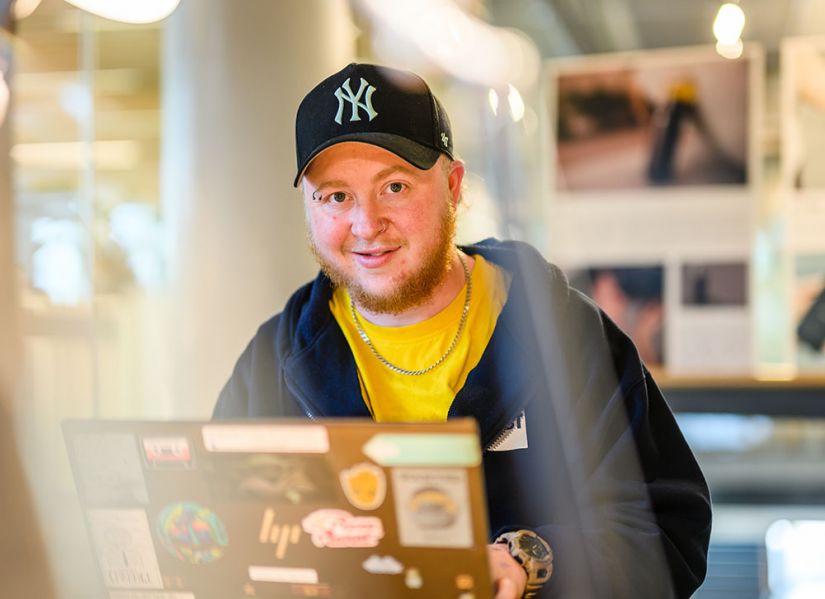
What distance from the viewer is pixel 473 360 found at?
1.01 meters

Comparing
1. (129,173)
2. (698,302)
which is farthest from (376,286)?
(698,302)

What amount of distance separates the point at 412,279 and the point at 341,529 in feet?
0.87

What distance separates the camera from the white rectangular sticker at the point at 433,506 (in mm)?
721

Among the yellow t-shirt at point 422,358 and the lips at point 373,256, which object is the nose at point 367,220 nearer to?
the lips at point 373,256

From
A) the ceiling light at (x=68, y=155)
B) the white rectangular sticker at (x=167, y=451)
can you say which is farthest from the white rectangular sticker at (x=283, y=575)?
the ceiling light at (x=68, y=155)

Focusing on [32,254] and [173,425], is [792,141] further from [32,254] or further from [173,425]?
[173,425]

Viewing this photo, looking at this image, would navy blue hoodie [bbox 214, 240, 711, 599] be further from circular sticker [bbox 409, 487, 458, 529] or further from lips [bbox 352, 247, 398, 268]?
circular sticker [bbox 409, 487, 458, 529]

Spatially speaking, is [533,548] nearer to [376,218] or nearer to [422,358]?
[422,358]

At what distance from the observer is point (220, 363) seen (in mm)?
1262

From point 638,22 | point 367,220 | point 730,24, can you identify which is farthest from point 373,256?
point 638,22

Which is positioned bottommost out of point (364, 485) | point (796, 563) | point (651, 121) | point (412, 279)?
point (796, 563)

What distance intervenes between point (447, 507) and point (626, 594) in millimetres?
312

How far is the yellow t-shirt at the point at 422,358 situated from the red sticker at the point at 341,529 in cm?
23

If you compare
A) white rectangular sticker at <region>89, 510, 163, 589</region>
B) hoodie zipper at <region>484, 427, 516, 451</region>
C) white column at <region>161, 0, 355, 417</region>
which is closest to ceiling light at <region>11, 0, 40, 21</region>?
white column at <region>161, 0, 355, 417</region>
